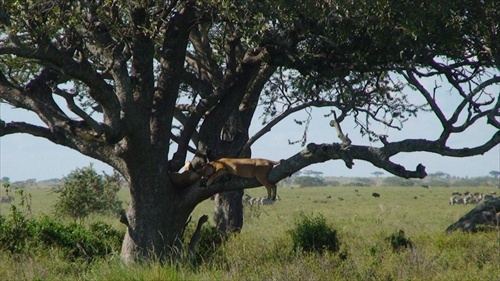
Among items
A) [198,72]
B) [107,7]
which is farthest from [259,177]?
[198,72]

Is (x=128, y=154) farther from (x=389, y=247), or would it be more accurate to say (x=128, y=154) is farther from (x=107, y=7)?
(x=389, y=247)

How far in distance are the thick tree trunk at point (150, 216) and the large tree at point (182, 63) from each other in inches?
0.8

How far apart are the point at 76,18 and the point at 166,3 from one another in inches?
101

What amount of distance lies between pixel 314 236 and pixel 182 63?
474 centimetres

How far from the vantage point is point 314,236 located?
53.6 feet

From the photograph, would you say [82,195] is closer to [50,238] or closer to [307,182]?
[50,238]

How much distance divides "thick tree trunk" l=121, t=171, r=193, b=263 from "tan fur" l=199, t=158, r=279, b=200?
3.12 feet

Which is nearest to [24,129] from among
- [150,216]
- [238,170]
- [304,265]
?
[150,216]

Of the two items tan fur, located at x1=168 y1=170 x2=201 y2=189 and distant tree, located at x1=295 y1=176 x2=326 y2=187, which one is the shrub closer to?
tan fur, located at x1=168 y1=170 x2=201 y2=189

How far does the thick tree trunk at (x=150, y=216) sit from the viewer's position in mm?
14672

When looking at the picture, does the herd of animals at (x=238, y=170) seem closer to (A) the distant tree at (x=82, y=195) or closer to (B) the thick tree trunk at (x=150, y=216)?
(B) the thick tree trunk at (x=150, y=216)

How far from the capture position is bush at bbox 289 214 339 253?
1616 centimetres

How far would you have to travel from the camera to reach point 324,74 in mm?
15328

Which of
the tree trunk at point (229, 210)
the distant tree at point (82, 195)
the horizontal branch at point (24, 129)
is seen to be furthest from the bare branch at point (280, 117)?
the distant tree at point (82, 195)
